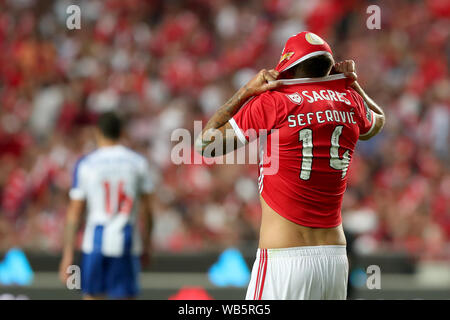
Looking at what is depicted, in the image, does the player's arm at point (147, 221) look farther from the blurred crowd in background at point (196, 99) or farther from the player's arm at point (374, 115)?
the blurred crowd in background at point (196, 99)

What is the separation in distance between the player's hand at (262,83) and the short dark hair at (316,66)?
158mm

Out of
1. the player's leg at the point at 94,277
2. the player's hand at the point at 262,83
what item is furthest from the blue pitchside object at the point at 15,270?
the player's hand at the point at 262,83

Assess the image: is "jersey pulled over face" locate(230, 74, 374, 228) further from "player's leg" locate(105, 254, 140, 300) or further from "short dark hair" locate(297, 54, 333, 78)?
"player's leg" locate(105, 254, 140, 300)

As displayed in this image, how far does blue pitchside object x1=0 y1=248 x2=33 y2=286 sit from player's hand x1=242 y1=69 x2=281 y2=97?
5.77m

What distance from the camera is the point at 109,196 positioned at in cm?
663

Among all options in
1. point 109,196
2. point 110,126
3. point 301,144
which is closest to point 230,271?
point 109,196

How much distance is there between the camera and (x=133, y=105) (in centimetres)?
1343

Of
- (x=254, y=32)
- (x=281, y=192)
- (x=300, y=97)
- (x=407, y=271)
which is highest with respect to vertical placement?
(x=254, y=32)

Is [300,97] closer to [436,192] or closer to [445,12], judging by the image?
[436,192]

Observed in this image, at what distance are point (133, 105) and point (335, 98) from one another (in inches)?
376

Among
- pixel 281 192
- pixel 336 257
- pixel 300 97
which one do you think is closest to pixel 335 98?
pixel 300 97

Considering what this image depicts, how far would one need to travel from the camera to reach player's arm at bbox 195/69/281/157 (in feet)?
13.4

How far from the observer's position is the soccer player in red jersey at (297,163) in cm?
404
